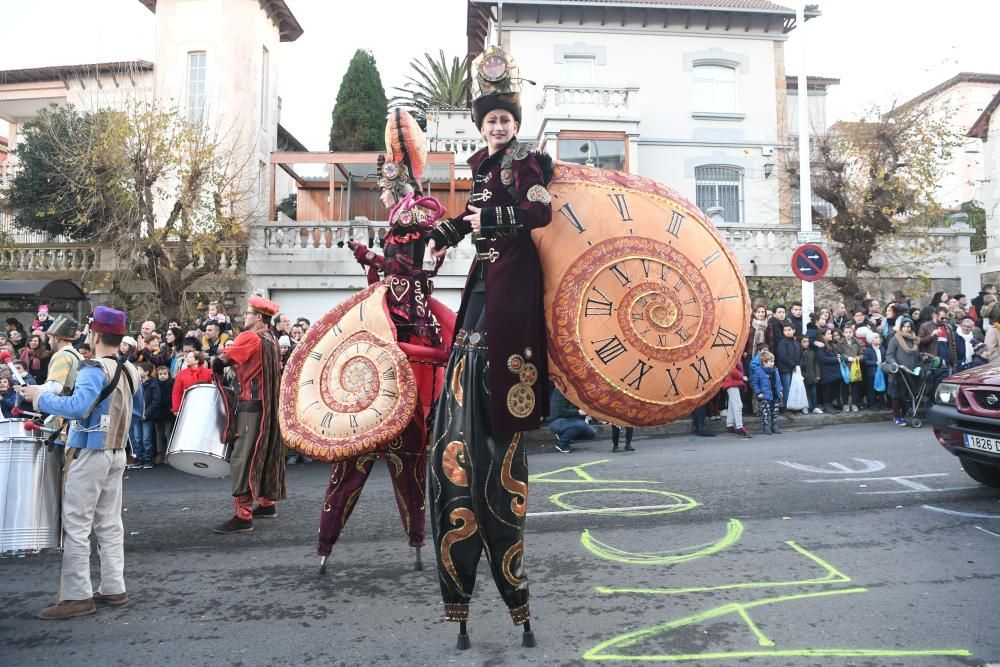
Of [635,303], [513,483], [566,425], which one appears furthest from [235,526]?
[566,425]

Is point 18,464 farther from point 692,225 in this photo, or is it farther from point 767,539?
point 767,539

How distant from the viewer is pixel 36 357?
33.6 ft

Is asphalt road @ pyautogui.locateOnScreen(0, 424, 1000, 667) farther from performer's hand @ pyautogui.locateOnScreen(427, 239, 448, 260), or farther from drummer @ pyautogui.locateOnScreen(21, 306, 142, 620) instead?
performer's hand @ pyautogui.locateOnScreen(427, 239, 448, 260)

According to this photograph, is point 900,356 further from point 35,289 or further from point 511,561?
point 35,289

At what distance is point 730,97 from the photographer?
982 inches

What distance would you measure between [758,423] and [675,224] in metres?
9.51

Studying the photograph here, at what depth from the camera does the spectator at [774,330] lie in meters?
11.9

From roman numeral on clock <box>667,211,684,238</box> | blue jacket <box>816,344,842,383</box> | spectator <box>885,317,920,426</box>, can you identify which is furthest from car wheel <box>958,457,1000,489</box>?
blue jacket <box>816,344,842,383</box>

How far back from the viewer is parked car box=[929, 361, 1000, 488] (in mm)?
5996

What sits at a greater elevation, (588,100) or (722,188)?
(588,100)

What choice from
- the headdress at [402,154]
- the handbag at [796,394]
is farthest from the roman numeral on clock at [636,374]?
the handbag at [796,394]

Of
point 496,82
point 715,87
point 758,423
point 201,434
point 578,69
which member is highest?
point 578,69

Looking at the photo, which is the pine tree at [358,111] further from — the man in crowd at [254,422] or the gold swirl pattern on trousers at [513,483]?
the gold swirl pattern on trousers at [513,483]

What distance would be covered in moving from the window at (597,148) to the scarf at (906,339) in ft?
40.8
